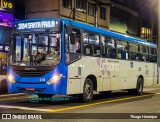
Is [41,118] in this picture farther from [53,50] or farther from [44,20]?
[44,20]

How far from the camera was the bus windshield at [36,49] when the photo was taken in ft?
47.7

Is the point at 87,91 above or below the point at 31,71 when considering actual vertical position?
below

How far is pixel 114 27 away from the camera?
46594 mm

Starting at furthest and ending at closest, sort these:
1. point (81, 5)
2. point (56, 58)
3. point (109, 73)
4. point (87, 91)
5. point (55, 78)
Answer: point (81, 5)
point (109, 73)
point (87, 91)
point (56, 58)
point (55, 78)

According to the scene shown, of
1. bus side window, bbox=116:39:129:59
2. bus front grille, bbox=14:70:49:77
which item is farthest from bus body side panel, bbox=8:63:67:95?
bus side window, bbox=116:39:129:59

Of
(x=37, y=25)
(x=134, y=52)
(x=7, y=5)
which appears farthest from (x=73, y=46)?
(x=7, y=5)

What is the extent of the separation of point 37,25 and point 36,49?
937 millimetres

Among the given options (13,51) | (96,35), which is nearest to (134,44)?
(96,35)

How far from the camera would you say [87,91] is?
639 inches

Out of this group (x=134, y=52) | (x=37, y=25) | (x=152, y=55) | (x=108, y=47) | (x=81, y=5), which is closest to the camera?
(x=37, y=25)

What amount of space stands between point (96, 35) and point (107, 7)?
90.1 feet

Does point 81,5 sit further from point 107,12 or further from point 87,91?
point 87,91

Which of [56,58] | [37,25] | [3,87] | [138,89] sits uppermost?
[37,25]

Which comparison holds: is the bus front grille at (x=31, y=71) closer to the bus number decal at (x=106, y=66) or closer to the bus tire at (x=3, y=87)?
the bus number decal at (x=106, y=66)
